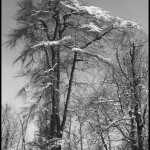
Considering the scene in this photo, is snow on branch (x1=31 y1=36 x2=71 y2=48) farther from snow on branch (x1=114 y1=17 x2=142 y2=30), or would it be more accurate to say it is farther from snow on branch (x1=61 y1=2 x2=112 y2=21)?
snow on branch (x1=114 y1=17 x2=142 y2=30)

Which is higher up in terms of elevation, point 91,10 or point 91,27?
point 91,10

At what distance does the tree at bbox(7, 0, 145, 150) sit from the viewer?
11984 millimetres

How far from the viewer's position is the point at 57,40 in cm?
1227

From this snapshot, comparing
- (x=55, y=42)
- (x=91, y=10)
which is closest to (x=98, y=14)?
(x=91, y=10)

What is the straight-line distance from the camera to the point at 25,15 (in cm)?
1303

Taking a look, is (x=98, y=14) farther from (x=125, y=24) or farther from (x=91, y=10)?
(x=125, y=24)

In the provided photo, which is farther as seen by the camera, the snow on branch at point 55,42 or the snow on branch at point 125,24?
the snow on branch at point 55,42

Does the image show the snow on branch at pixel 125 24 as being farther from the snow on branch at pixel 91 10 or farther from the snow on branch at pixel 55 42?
the snow on branch at pixel 55 42

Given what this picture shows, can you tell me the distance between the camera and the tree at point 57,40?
12.0m

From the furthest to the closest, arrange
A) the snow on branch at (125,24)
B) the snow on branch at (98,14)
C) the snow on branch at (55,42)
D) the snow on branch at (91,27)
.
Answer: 1. the snow on branch at (91,27)
2. the snow on branch at (98,14)
3. the snow on branch at (55,42)
4. the snow on branch at (125,24)

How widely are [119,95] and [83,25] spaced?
177 inches

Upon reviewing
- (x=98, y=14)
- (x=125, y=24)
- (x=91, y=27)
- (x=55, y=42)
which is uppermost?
(x=98, y=14)

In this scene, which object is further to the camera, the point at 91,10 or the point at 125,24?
the point at 91,10

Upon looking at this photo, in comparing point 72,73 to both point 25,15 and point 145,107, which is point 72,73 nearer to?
point 25,15
